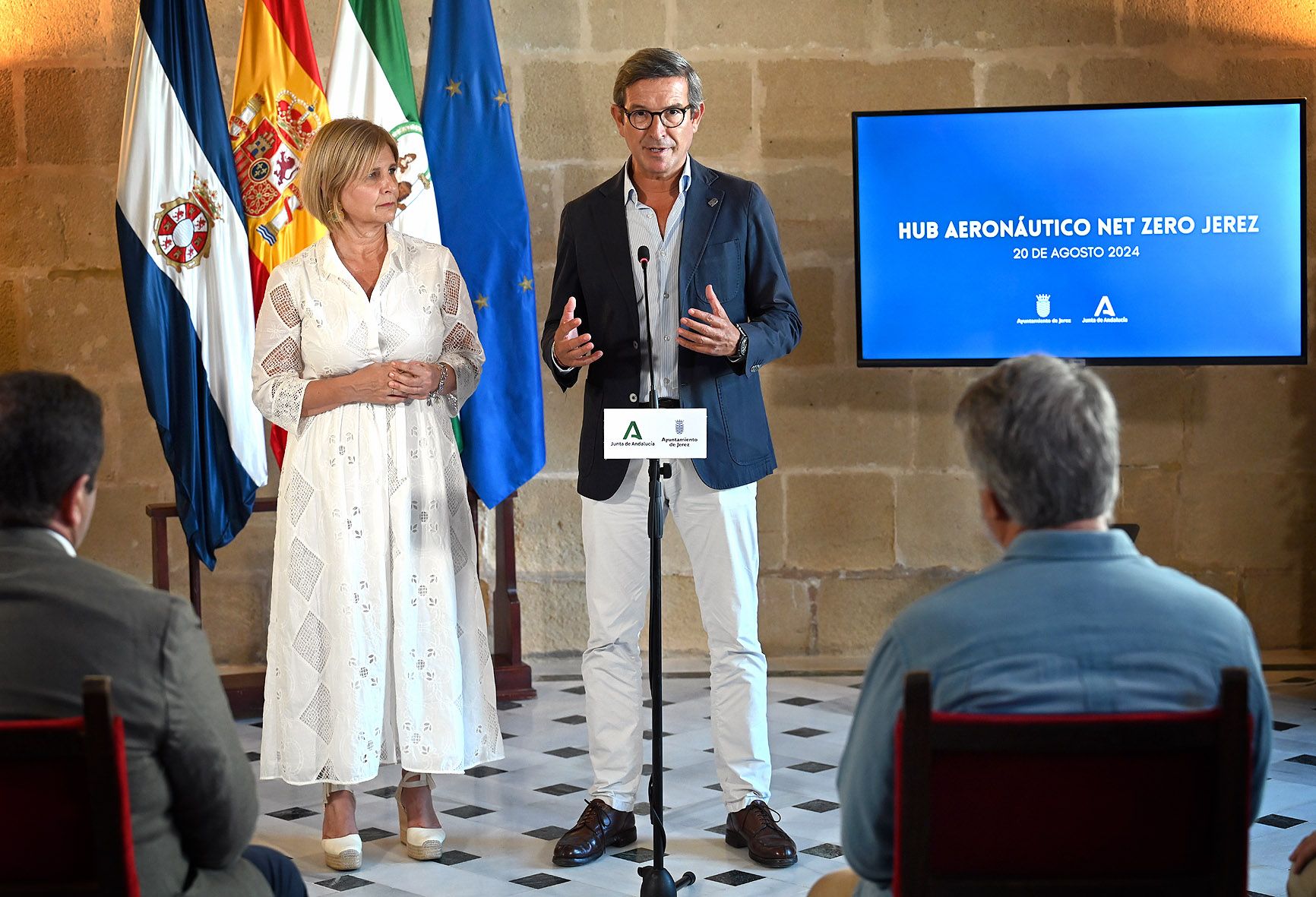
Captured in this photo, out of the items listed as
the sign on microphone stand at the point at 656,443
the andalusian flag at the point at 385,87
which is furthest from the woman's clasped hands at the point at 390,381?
the andalusian flag at the point at 385,87

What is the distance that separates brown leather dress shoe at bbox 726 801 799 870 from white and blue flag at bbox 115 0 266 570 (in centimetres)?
218

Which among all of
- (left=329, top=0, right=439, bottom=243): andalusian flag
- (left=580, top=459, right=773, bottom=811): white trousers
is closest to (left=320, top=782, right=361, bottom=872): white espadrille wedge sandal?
(left=580, top=459, right=773, bottom=811): white trousers

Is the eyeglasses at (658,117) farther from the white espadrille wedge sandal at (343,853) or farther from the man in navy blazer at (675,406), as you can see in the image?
the white espadrille wedge sandal at (343,853)

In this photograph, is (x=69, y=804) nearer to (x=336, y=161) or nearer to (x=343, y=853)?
(x=343, y=853)

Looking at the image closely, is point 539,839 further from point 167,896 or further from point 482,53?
point 482,53

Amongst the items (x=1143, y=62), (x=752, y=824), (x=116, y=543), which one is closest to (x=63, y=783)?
(x=752, y=824)

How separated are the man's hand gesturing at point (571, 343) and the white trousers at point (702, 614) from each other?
327mm

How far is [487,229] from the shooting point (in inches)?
193

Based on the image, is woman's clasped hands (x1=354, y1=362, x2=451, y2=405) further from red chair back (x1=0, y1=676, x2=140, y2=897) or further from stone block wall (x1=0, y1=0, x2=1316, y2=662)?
stone block wall (x1=0, y1=0, x2=1316, y2=662)

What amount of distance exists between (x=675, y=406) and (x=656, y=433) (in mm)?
422

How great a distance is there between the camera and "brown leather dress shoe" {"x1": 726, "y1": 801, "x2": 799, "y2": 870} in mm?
3262

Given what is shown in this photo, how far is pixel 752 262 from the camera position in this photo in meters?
3.39

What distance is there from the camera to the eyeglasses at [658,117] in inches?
128

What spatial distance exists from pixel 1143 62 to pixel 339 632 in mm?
3954
